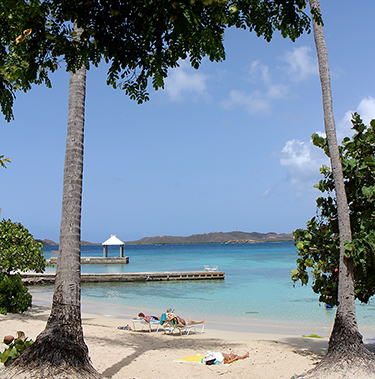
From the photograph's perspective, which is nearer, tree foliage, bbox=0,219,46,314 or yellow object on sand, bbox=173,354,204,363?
yellow object on sand, bbox=173,354,204,363

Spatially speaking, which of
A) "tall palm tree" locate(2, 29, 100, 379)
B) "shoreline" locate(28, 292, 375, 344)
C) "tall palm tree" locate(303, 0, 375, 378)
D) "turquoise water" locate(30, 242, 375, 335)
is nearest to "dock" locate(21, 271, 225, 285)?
"turquoise water" locate(30, 242, 375, 335)

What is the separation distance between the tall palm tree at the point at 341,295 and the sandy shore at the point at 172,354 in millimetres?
978

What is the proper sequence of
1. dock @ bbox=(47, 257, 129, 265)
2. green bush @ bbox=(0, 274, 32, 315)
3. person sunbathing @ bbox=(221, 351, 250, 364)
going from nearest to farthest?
person sunbathing @ bbox=(221, 351, 250, 364), green bush @ bbox=(0, 274, 32, 315), dock @ bbox=(47, 257, 129, 265)

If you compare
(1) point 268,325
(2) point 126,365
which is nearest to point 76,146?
(2) point 126,365

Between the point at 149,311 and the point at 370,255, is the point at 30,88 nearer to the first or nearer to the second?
the point at 370,255

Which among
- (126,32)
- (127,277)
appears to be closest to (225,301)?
(127,277)

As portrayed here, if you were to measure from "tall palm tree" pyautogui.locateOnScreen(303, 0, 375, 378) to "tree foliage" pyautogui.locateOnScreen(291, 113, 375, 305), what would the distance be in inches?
15.3

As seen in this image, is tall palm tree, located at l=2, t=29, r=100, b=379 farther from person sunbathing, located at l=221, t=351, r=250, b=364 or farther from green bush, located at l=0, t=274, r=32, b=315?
green bush, located at l=0, t=274, r=32, b=315

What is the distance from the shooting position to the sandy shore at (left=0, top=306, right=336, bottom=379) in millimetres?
6430

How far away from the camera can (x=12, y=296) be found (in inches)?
447

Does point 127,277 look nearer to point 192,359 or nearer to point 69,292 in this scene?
point 192,359

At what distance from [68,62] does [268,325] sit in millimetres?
13930

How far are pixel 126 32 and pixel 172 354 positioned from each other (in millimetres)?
7229

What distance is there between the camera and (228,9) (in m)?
2.76
